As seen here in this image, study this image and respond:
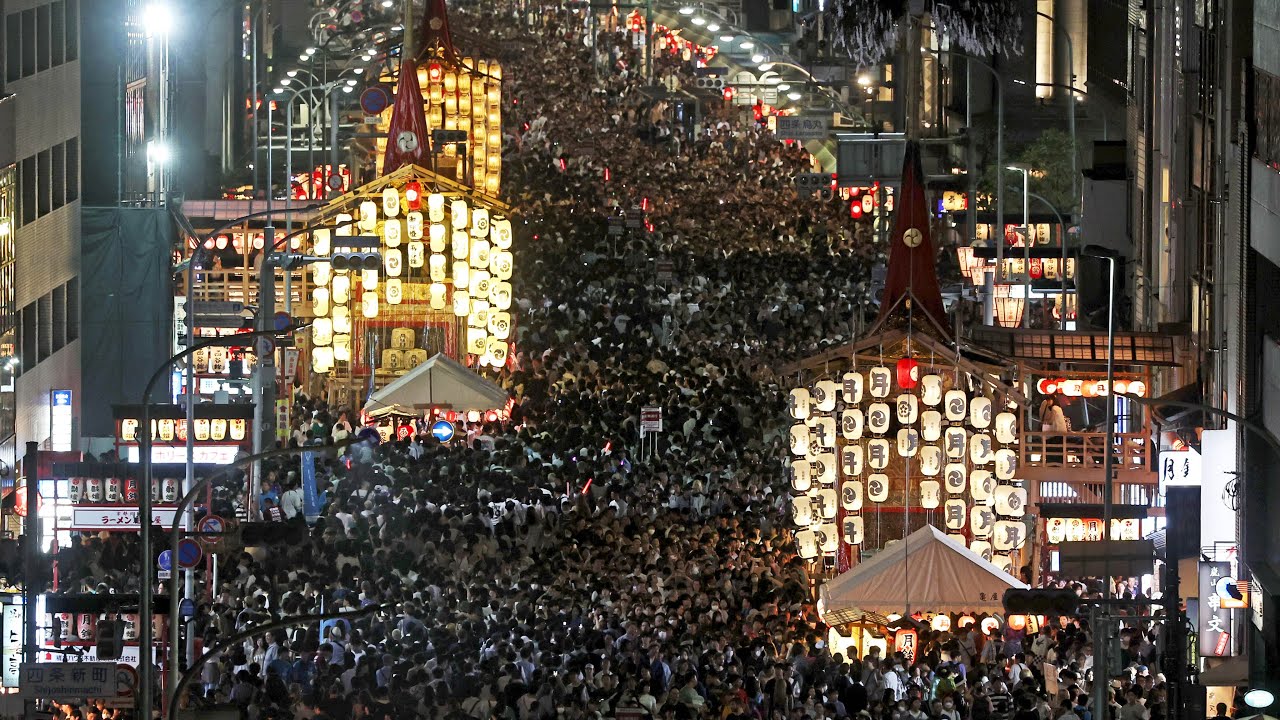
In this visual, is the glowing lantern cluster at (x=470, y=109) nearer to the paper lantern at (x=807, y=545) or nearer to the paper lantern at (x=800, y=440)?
the paper lantern at (x=800, y=440)

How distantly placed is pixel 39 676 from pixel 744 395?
66.8 ft

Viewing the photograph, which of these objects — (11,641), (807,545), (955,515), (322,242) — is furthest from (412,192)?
(11,641)

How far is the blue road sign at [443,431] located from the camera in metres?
40.5

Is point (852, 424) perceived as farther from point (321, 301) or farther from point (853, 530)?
point (321, 301)

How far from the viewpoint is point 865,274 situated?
58875 millimetres

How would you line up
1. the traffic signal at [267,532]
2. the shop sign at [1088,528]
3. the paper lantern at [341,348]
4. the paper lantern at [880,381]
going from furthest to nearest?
the paper lantern at [341,348] < the paper lantern at [880,381] < the shop sign at [1088,528] < the traffic signal at [267,532]

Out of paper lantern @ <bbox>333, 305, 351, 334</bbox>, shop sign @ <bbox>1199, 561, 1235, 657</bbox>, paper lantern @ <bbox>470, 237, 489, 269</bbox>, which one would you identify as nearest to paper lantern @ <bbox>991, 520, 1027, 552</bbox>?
shop sign @ <bbox>1199, 561, 1235, 657</bbox>

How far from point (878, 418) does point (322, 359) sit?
1617cm

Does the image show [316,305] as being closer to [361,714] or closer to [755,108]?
[361,714]

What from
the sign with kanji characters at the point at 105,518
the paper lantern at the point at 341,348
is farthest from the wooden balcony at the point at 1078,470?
the paper lantern at the point at 341,348

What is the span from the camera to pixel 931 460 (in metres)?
35.9

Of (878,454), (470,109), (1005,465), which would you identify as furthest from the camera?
(470,109)

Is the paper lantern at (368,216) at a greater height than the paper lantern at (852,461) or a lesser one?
greater

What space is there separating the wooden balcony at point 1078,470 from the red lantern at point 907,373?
88.4 inches
